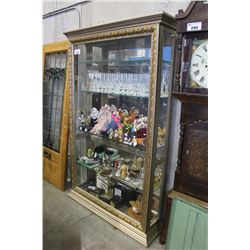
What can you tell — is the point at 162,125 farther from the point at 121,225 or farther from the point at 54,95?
the point at 54,95

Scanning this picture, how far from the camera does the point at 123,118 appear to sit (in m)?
2.11

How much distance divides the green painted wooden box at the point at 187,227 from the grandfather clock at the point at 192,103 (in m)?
0.02

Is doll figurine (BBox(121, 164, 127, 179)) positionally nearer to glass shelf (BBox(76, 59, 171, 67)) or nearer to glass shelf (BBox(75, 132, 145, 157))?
glass shelf (BBox(75, 132, 145, 157))

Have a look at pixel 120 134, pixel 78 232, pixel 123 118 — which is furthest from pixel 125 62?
pixel 78 232

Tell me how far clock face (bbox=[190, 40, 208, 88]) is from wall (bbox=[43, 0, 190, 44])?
1.37ft

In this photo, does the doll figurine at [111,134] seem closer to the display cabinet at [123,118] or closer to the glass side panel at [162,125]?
the display cabinet at [123,118]

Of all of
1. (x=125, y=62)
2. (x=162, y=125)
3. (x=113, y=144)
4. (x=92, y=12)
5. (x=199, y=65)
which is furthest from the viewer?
(x=92, y=12)

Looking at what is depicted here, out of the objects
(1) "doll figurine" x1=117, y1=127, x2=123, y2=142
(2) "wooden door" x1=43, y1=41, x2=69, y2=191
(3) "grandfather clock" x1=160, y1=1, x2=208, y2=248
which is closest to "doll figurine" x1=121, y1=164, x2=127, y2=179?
(1) "doll figurine" x1=117, y1=127, x2=123, y2=142

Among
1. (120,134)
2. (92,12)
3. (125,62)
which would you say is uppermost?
(92,12)

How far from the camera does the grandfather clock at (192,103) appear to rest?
143cm

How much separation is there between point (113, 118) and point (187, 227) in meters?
1.16

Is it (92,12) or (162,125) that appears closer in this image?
(162,125)
